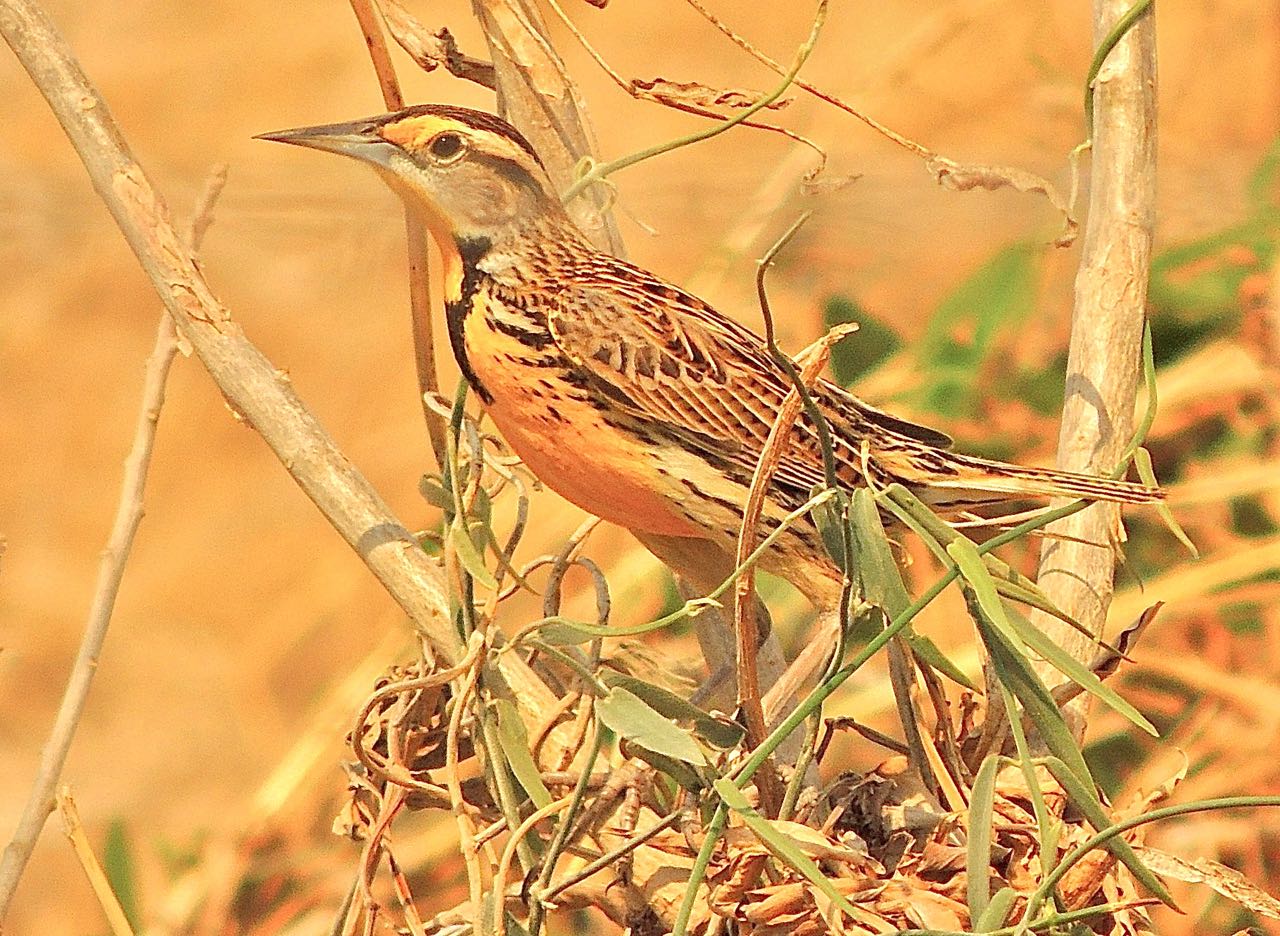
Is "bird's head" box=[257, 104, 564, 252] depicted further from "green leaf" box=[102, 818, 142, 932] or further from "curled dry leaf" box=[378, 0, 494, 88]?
"green leaf" box=[102, 818, 142, 932]

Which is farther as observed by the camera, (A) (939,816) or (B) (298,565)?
(B) (298,565)

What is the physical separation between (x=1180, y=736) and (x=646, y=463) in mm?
2293

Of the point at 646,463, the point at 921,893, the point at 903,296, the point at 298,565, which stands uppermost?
the point at 298,565

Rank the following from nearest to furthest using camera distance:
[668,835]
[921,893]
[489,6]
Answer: [921,893], [668,835], [489,6]

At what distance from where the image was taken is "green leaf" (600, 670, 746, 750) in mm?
1573

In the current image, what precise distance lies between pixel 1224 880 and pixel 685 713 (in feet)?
1.45

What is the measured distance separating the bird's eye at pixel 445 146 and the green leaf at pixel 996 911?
3.69 ft

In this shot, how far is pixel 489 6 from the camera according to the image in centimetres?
219

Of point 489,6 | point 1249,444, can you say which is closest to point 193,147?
point 1249,444

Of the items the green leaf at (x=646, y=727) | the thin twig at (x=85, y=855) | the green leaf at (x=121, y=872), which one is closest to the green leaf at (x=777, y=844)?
the green leaf at (x=646, y=727)

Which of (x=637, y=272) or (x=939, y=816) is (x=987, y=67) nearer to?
(x=637, y=272)

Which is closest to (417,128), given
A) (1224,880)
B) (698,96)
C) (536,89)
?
(536,89)

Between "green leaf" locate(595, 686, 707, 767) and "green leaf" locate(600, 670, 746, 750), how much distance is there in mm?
18

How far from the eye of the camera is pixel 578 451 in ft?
6.70
